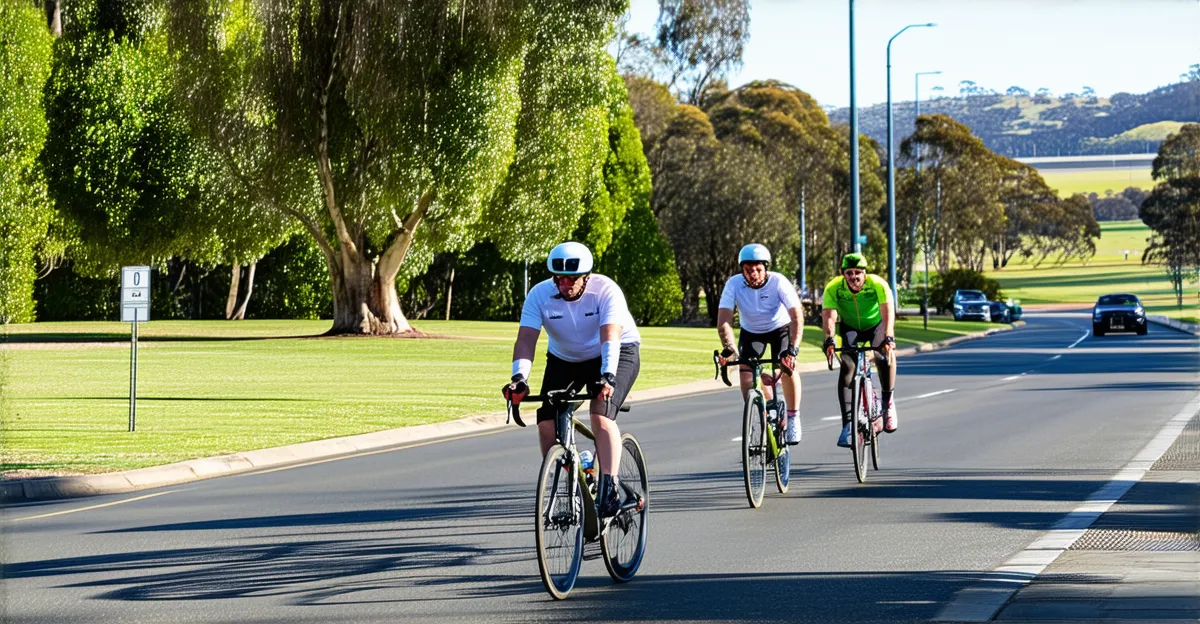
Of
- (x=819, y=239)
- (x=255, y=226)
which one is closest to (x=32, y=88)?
(x=255, y=226)

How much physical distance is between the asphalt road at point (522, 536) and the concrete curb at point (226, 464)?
0.54 m

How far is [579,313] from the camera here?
364 inches

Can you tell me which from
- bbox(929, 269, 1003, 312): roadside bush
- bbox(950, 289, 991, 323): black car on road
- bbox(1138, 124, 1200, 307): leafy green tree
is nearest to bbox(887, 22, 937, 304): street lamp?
bbox(950, 289, 991, 323): black car on road

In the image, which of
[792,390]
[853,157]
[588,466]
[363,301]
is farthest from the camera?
[363,301]

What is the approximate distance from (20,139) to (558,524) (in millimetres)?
43195

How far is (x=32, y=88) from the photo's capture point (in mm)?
48188

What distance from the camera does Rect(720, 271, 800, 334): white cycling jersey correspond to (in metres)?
13.3

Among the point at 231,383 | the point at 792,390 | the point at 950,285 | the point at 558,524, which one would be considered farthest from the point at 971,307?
the point at 558,524

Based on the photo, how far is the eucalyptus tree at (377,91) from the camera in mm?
41156

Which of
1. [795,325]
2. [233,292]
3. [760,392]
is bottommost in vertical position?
[760,392]

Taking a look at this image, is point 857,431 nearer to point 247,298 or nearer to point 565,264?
point 565,264

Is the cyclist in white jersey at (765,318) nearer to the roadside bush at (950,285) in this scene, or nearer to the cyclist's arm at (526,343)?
the cyclist's arm at (526,343)

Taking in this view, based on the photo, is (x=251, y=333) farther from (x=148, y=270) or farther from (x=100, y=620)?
(x=100, y=620)

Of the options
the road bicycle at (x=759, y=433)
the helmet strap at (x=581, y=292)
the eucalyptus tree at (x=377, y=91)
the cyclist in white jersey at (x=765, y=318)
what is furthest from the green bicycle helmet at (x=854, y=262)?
the eucalyptus tree at (x=377, y=91)
